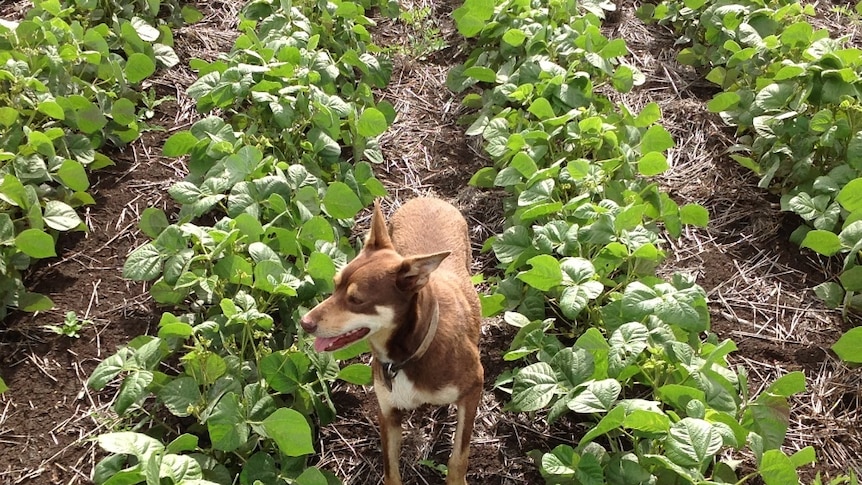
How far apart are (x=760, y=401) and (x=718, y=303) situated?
4.08 feet

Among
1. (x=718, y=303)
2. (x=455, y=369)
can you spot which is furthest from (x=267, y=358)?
(x=718, y=303)

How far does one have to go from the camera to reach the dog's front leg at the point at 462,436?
314cm

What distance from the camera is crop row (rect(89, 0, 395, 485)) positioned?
2.97 metres

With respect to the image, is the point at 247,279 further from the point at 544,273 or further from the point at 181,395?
the point at 544,273

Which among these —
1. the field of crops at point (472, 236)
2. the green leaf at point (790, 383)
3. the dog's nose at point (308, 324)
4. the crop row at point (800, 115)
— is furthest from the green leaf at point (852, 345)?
the dog's nose at point (308, 324)

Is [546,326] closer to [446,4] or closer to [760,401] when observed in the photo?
[760,401]

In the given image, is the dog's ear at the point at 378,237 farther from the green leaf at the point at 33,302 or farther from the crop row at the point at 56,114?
the green leaf at the point at 33,302

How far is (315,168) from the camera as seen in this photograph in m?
4.54

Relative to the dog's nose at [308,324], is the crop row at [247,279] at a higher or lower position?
lower

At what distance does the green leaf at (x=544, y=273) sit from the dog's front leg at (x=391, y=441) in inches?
31.9

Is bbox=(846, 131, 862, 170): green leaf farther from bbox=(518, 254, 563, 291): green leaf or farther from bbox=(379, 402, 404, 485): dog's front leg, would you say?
bbox=(379, 402, 404, 485): dog's front leg

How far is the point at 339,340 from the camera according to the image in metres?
2.81

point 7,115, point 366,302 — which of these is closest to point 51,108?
point 7,115

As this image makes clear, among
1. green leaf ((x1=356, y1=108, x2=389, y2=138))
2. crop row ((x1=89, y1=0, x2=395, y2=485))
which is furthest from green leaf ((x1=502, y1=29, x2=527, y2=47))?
green leaf ((x1=356, y1=108, x2=389, y2=138))
